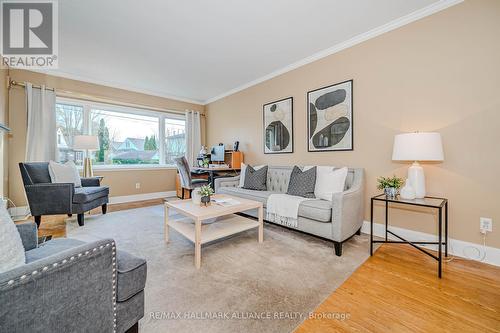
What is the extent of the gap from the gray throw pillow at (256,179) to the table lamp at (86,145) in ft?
9.31

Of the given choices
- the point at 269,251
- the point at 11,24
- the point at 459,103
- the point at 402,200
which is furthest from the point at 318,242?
Answer: the point at 11,24

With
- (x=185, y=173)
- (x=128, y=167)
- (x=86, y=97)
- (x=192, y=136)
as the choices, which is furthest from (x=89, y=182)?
(x=192, y=136)

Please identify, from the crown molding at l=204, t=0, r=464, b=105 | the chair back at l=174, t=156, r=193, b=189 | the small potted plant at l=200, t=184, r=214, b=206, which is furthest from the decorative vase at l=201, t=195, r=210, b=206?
the crown molding at l=204, t=0, r=464, b=105

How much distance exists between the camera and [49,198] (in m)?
2.84

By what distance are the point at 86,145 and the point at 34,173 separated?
3.30 ft

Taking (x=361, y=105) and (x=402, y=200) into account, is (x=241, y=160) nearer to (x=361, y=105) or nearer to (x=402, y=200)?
(x=361, y=105)

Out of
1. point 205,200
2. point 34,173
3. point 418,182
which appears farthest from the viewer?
point 34,173

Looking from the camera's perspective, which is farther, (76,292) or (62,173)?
(62,173)

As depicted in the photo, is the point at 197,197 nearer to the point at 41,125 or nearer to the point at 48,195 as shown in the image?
the point at 48,195

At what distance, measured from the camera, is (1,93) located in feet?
10.4

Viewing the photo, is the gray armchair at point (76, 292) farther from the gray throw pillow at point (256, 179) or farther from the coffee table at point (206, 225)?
the gray throw pillow at point (256, 179)

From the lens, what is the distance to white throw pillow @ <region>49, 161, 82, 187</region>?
10.1 feet

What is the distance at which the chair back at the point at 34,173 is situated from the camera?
282cm

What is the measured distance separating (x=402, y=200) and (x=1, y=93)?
18.0ft
